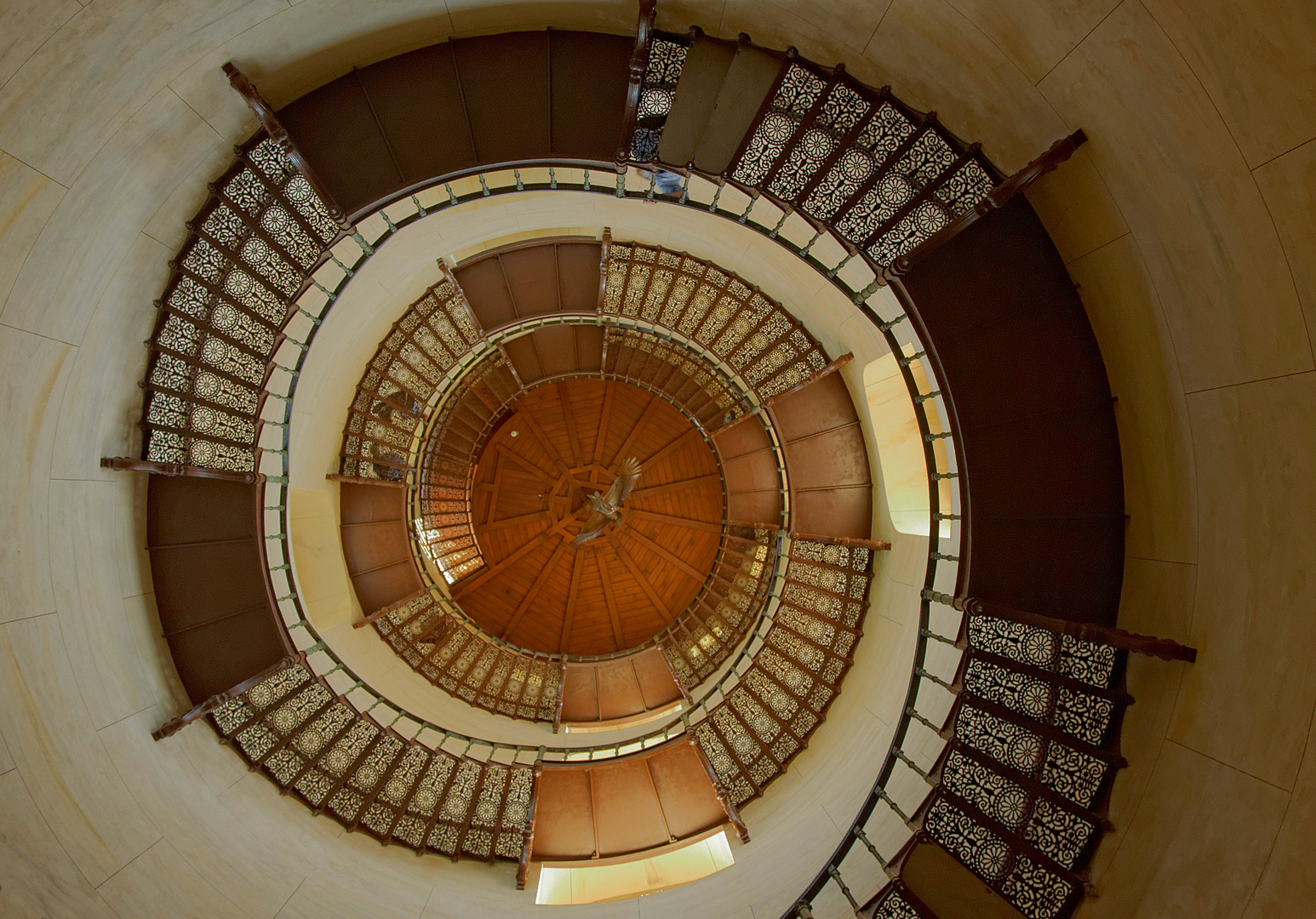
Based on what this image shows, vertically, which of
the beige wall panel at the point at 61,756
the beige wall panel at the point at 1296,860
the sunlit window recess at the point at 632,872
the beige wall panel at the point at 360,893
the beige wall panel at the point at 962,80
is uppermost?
the beige wall panel at the point at 962,80

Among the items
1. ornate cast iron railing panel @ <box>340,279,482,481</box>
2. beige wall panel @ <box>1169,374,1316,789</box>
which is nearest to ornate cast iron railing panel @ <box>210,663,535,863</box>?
ornate cast iron railing panel @ <box>340,279,482,481</box>

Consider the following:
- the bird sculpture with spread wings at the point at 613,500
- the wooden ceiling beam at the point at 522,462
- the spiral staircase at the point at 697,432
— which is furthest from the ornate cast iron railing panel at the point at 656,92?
the wooden ceiling beam at the point at 522,462

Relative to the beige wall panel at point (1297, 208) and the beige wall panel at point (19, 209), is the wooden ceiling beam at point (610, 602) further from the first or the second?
the beige wall panel at point (1297, 208)

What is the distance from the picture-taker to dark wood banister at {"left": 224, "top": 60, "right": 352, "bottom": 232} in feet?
17.7

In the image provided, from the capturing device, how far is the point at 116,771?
22.6ft

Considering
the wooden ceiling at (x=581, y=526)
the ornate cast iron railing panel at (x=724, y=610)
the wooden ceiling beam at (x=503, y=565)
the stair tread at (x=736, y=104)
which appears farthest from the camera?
the wooden ceiling at (x=581, y=526)

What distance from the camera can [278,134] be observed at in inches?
217

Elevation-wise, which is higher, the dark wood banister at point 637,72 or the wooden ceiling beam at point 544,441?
the dark wood banister at point 637,72

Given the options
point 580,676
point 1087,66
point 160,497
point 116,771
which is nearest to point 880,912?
point 580,676

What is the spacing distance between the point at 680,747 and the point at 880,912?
3801 mm

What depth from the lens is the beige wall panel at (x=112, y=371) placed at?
19.8 feet

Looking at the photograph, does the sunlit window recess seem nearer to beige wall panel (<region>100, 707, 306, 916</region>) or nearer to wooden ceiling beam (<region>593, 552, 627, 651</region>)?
beige wall panel (<region>100, 707, 306, 916</region>)

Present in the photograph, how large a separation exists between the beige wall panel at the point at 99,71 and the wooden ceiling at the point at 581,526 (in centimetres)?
851

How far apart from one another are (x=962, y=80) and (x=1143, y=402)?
309 cm
